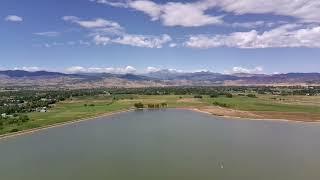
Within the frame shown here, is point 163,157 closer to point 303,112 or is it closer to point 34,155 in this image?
point 34,155

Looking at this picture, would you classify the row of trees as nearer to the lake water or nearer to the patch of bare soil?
the patch of bare soil

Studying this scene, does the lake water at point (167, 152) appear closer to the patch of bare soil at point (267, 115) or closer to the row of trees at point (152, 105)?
the patch of bare soil at point (267, 115)

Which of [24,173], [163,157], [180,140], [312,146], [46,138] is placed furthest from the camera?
[46,138]

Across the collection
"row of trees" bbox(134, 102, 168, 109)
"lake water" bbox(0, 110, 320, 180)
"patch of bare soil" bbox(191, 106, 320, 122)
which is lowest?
"lake water" bbox(0, 110, 320, 180)

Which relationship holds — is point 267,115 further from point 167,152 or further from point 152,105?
point 167,152

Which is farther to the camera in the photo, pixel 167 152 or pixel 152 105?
pixel 152 105

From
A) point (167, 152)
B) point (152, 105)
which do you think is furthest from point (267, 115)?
point (167, 152)

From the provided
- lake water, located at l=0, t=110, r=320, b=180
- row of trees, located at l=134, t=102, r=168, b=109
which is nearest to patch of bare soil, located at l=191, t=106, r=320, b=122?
lake water, located at l=0, t=110, r=320, b=180

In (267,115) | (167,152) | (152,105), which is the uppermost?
(152,105)

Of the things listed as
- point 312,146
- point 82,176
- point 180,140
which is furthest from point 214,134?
point 82,176
